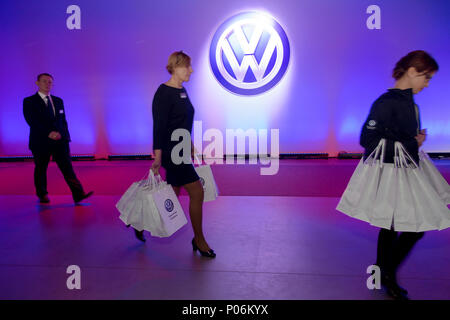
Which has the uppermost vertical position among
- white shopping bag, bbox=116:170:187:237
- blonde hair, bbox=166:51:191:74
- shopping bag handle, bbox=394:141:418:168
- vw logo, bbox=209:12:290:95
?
vw logo, bbox=209:12:290:95

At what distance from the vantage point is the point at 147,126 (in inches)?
350

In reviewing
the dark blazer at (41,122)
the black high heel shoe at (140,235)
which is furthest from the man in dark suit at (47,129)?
the black high heel shoe at (140,235)

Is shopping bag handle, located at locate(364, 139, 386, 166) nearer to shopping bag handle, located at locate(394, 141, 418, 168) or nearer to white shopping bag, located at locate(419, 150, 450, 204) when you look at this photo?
shopping bag handle, located at locate(394, 141, 418, 168)

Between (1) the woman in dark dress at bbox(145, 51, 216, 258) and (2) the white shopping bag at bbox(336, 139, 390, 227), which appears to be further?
(1) the woman in dark dress at bbox(145, 51, 216, 258)

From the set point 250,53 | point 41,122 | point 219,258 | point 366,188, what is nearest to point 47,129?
point 41,122

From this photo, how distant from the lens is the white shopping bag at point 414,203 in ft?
7.02

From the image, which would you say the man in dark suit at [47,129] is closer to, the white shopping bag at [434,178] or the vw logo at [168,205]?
the vw logo at [168,205]

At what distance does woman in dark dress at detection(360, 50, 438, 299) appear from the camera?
2186 mm

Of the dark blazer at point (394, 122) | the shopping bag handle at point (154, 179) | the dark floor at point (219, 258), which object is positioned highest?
the dark blazer at point (394, 122)

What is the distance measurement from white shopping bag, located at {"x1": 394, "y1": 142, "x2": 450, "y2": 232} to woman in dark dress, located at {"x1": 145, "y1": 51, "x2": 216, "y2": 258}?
4.78 ft

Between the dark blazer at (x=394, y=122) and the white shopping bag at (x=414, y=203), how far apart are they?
50 millimetres

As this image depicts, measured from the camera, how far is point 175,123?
2814mm

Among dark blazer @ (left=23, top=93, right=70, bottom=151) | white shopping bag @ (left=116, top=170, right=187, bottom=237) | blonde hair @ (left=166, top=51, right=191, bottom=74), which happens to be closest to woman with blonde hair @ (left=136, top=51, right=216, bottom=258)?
blonde hair @ (left=166, top=51, right=191, bottom=74)

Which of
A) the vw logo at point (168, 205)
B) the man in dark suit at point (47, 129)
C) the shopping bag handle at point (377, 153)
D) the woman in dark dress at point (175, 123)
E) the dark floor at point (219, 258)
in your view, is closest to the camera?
the shopping bag handle at point (377, 153)
